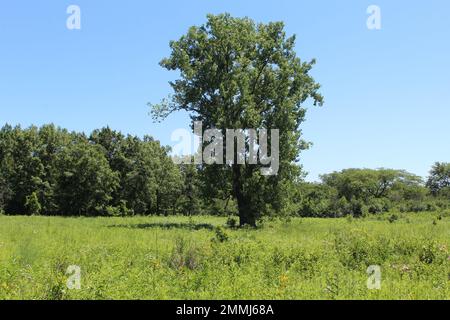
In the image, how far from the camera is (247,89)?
30.3 meters

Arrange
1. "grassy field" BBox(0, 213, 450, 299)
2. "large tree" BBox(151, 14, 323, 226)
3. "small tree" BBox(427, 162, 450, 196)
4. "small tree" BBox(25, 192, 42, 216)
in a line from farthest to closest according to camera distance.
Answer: "small tree" BBox(427, 162, 450, 196), "small tree" BBox(25, 192, 42, 216), "large tree" BBox(151, 14, 323, 226), "grassy field" BBox(0, 213, 450, 299)

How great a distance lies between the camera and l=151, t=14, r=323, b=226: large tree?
30.1 meters

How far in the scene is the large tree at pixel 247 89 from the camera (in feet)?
98.8

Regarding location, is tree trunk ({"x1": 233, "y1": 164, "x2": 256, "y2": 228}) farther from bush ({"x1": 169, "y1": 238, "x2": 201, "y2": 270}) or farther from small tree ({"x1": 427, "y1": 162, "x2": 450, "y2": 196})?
small tree ({"x1": 427, "y1": 162, "x2": 450, "y2": 196})

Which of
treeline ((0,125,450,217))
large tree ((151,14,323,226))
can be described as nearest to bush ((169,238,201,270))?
large tree ((151,14,323,226))

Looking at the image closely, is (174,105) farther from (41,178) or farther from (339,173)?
(339,173)

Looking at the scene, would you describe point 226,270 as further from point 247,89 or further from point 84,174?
point 84,174

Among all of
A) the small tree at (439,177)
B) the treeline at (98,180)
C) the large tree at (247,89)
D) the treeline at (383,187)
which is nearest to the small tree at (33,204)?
the treeline at (98,180)

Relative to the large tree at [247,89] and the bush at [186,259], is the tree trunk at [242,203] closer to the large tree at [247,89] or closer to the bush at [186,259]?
the large tree at [247,89]

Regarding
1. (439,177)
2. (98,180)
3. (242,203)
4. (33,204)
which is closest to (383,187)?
(439,177)

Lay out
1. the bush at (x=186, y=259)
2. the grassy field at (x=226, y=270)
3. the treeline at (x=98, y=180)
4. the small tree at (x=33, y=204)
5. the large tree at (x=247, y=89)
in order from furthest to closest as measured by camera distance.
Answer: the treeline at (x=98, y=180), the small tree at (x=33, y=204), the large tree at (x=247, y=89), the bush at (x=186, y=259), the grassy field at (x=226, y=270)

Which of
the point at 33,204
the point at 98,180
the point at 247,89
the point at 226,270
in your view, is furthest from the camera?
the point at 98,180
